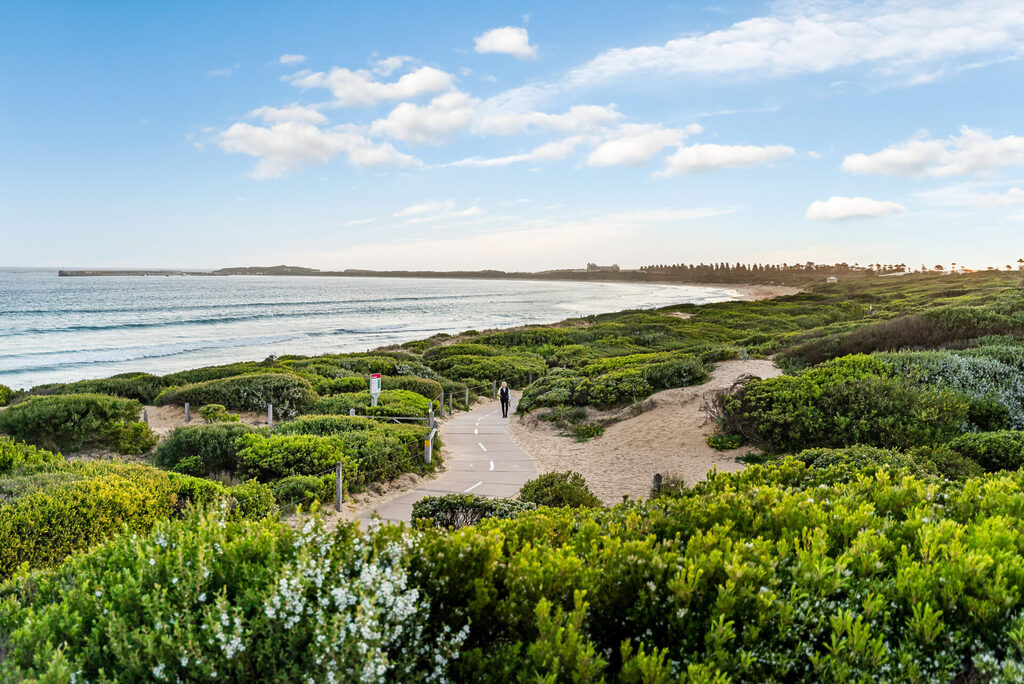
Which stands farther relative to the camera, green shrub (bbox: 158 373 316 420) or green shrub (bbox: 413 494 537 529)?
green shrub (bbox: 158 373 316 420)

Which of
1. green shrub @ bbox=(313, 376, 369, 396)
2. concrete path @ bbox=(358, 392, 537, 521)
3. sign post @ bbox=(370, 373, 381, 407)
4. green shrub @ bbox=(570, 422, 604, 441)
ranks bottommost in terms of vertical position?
concrete path @ bbox=(358, 392, 537, 521)

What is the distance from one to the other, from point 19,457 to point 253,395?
1046 cm

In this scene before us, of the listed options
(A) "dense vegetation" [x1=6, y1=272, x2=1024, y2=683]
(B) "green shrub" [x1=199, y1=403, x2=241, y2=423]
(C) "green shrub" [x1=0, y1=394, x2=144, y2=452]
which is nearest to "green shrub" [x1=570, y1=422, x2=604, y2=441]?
(B) "green shrub" [x1=199, y1=403, x2=241, y2=423]

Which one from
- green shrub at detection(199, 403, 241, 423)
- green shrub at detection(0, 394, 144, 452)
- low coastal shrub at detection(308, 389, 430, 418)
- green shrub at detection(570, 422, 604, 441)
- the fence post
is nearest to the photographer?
the fence post

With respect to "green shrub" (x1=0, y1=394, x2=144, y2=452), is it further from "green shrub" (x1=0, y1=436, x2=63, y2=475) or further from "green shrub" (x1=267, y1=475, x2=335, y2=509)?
"green shrub" (x1=267, y1=475, x2=335, y2=509)

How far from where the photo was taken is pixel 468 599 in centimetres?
333

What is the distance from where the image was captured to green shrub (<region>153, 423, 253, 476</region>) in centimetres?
1229

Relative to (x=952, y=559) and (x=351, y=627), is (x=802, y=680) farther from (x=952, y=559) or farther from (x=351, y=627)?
(x=351, y=627)

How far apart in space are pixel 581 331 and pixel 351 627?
3824cm

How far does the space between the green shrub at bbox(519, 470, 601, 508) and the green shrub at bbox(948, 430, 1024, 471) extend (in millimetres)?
6204

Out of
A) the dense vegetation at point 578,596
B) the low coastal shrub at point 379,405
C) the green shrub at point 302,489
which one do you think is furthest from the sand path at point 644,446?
the dense vegetation at point 578,596

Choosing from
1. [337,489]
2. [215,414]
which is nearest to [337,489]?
[337,489]

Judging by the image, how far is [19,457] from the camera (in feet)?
30.5

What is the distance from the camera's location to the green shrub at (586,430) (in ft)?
54.4
